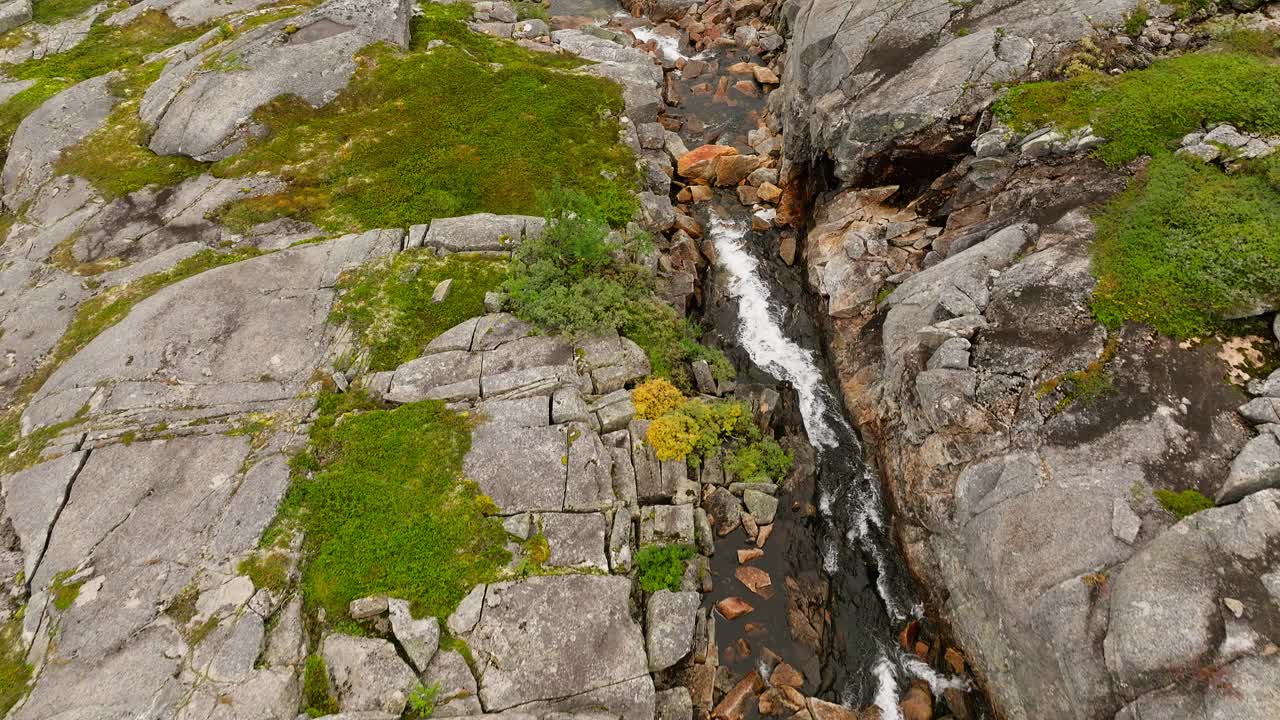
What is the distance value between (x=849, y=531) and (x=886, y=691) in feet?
14.0

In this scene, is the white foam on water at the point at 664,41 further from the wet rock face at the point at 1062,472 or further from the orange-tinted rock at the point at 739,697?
the orange-tinted rock at the point at 739,697

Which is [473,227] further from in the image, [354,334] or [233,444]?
[233,444]

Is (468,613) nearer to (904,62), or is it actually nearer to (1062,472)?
(1062,472)

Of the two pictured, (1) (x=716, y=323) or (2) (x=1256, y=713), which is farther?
(1) (x=716, y=323)

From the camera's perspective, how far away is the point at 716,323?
24.3 metres

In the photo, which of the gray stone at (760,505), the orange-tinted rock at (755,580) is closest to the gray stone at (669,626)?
the orange-tinted rock at (755,580)

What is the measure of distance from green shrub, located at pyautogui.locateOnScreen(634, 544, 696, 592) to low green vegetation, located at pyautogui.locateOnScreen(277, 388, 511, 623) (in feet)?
11.2

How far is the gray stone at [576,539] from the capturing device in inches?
Answer: 599

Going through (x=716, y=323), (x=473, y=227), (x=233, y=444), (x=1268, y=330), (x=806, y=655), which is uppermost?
(x=1268, y=330)

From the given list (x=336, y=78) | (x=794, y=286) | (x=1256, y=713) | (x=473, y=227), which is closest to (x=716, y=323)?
(x=794, y=286)

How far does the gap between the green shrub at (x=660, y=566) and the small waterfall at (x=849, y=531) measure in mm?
4477

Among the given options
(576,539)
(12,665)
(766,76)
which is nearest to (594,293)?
(576,539)

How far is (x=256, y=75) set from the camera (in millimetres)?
29281

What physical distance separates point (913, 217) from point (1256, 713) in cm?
1773
